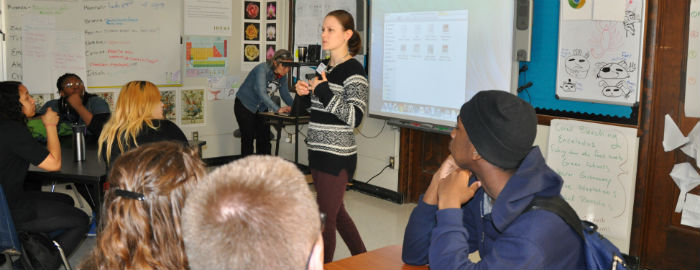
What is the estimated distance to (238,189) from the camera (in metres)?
0.93

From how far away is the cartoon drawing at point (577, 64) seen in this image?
3877 mm

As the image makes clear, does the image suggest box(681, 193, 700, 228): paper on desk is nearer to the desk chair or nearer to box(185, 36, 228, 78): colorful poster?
the desk chair

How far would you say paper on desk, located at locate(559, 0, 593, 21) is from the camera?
381 centimetres

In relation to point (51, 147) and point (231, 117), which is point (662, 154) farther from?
point (231, 117)

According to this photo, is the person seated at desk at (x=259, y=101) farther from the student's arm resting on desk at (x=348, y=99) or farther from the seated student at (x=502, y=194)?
the seated student at (x=502, y=194)

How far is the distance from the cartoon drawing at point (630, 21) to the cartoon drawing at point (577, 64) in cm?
28

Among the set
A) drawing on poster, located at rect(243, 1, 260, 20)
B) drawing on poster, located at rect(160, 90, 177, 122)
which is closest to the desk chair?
drawing on poster, located at rect(160, 90, 177, 122)

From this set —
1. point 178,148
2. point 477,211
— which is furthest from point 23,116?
point 477,211

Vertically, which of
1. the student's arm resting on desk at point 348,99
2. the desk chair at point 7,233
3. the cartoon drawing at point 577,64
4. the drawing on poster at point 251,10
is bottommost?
the desk chair at point 7,233

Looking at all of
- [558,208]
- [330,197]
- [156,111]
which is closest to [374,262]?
[558,208]

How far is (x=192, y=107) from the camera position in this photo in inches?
270

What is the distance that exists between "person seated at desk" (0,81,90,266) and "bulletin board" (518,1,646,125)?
2.90m

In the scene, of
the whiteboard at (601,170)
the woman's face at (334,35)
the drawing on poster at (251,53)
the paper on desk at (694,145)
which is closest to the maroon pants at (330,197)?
the woman's face at (334,35)

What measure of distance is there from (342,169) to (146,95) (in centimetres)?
106
